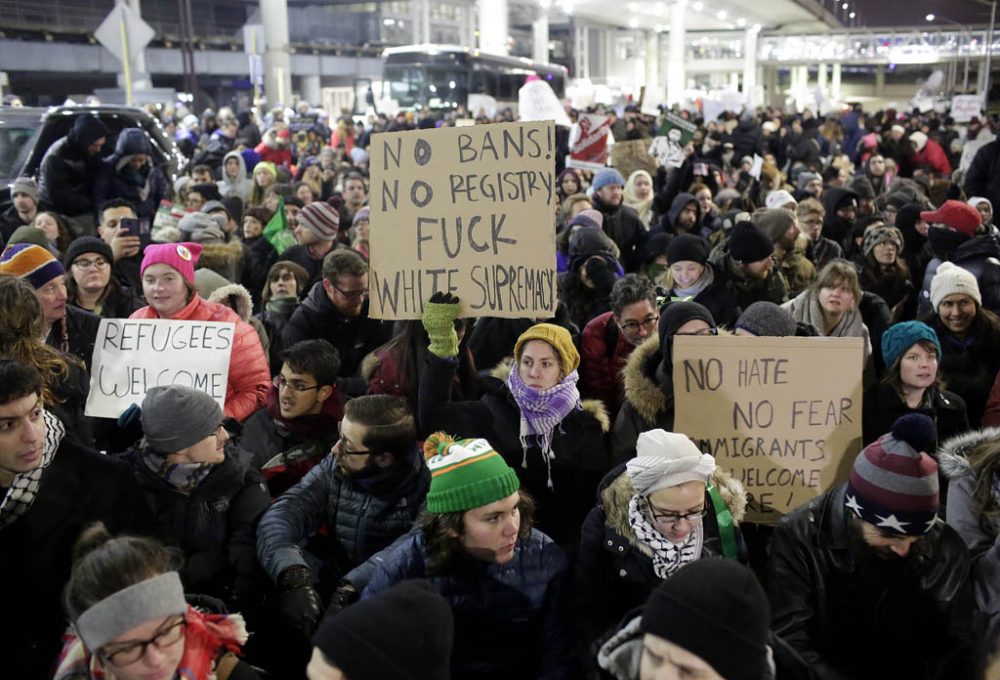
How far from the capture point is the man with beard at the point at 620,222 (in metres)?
Answer: 7.95

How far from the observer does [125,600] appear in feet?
7.68

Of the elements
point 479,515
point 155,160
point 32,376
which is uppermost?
point 155,160

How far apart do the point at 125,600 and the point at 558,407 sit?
2013 millimetres

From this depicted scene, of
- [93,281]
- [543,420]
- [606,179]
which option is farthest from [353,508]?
[606,179]

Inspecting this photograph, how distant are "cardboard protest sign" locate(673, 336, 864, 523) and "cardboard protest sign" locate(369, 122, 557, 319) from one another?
28.3 inches

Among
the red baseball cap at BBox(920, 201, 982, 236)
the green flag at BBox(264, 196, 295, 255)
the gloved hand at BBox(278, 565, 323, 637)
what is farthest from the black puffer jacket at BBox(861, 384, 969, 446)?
the green flag at BBox(264, 196, 295, 255)

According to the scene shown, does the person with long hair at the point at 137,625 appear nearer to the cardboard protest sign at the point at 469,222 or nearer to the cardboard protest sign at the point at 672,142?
the cardboard protest sign at the point at 469,222

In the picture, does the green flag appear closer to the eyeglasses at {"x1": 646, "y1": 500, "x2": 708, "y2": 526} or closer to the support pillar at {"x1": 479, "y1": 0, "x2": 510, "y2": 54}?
the eyeglasses at {"x1": 646, "y1": 500, "x2": 708, "y2": 526}

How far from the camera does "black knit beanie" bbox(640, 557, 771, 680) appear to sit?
212cm

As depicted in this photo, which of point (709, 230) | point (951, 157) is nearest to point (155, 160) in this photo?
point (709, 230)

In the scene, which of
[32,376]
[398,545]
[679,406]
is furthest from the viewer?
[679,406]

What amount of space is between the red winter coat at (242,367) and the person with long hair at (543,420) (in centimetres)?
93

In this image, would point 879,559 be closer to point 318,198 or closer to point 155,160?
point 318,198

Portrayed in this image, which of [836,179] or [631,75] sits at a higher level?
[631,75]
